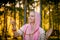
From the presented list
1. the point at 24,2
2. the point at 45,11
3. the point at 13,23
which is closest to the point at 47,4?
the point at 45,11

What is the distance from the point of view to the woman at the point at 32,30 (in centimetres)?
261

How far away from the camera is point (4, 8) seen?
2.66 metres

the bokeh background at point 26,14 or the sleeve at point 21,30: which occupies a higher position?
the bokeh background at point 26,14

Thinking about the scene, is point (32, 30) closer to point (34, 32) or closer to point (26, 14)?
point (34, 32)

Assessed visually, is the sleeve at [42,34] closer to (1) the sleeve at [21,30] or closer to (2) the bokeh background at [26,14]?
(2) the bokeh background at [26,14]

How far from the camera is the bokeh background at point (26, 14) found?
2596mm

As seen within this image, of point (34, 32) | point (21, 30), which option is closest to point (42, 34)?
point (34, 32)

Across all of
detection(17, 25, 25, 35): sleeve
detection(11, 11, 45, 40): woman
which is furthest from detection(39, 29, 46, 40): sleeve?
detection(17, 25, 25, 35): sleeve

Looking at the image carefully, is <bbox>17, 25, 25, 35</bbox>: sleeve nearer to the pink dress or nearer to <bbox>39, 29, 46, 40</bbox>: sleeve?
the pink dress

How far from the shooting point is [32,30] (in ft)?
8.59

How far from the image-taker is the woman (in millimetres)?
2611

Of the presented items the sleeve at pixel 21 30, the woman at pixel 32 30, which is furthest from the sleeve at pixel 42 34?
the sleeve at pixel 21 30

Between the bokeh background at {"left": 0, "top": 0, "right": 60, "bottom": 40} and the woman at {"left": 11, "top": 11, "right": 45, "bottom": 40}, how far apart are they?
0.04 m

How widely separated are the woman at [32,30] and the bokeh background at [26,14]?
37mm
